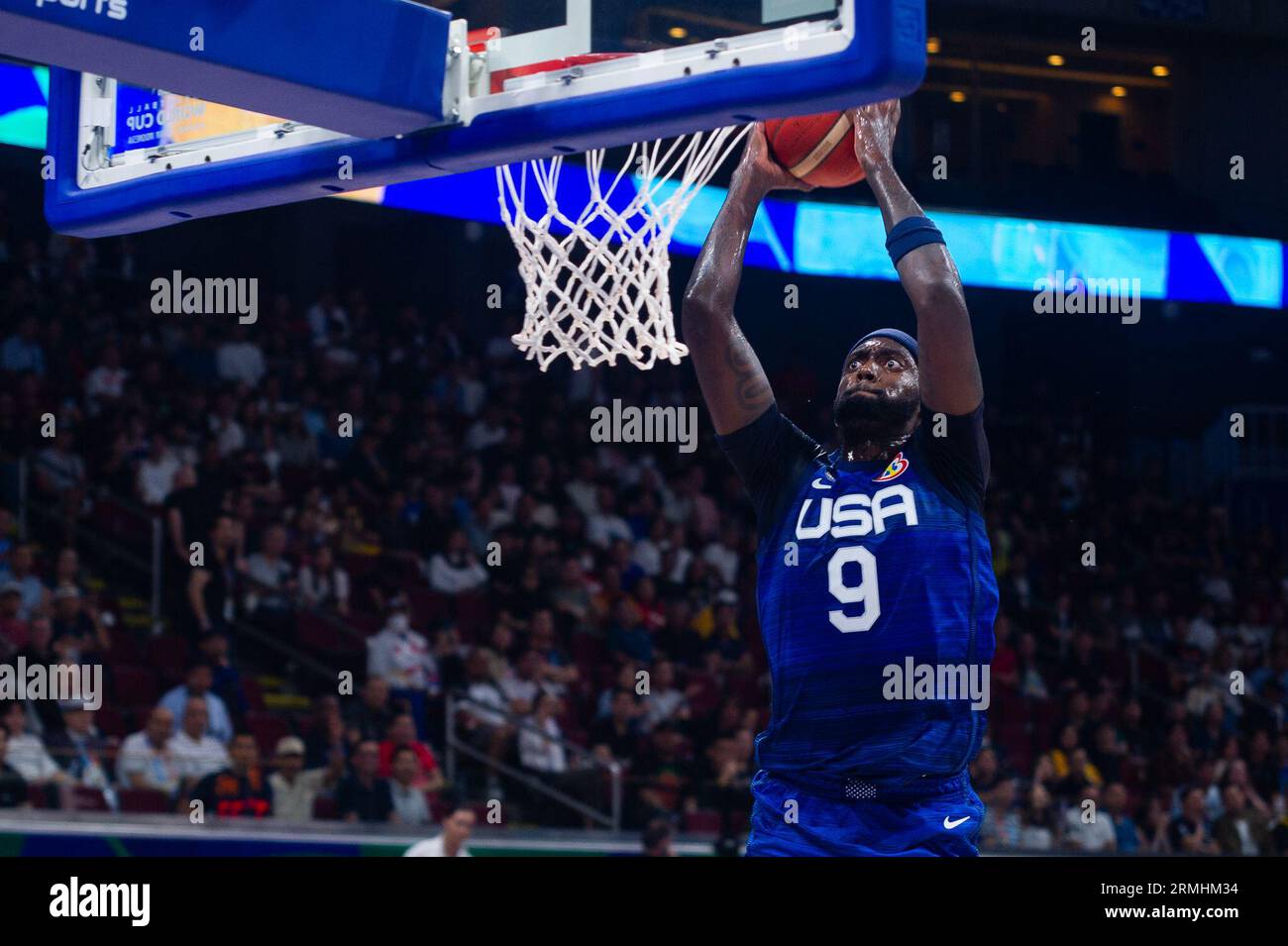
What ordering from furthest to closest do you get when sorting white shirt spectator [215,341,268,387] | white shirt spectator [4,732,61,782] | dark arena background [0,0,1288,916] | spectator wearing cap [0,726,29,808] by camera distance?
white shirt spectator [215,341,268,387] < dark arena background [0,0,1288,916] < white shirt spectator [4,732,61,782] < spectator wearing cap [0,726,29,808]

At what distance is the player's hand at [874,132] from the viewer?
10.8 feet

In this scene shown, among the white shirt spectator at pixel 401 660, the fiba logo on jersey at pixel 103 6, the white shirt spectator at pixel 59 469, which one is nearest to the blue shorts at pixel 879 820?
the fiba logo on jersey at pixel 103 6

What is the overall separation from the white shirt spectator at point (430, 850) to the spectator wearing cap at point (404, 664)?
105 centimetres

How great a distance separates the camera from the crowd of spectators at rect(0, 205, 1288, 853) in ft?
25.1

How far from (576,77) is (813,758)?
138 cm

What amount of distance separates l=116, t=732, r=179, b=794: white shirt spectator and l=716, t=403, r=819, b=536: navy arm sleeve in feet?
14.2

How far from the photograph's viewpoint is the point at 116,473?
889 centimetres

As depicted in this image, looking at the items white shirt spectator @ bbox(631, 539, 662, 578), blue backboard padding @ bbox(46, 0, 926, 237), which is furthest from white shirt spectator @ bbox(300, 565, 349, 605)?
blue backboard padding @ bbox(46, 0, 926, 237)

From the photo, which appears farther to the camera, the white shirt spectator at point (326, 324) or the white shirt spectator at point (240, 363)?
the white shirt spectator at point (326, 324)

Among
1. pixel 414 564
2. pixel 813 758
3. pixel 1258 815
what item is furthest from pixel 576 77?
pixel 1258 815

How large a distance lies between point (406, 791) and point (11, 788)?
5.79 ft

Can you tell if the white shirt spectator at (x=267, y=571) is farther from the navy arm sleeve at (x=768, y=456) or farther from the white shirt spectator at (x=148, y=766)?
the navy arm sleeve at (x=768, y=456)

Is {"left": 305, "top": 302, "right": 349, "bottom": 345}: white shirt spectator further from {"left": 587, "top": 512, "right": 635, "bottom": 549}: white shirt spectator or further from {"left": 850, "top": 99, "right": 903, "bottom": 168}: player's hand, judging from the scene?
{"left": 850, "top": 99, "right": 903, "bottom": 168}: player's hand
